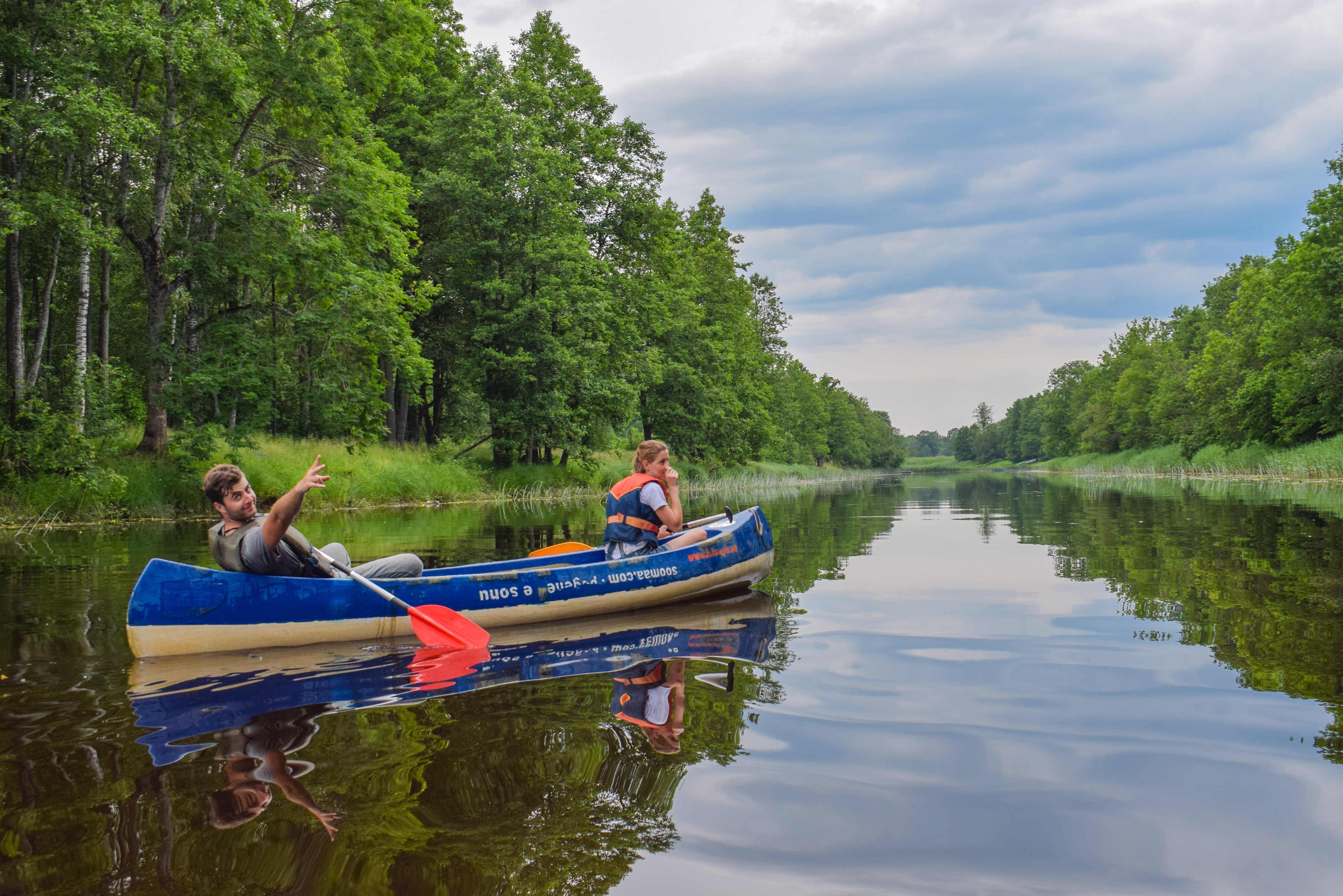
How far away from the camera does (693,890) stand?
260cm

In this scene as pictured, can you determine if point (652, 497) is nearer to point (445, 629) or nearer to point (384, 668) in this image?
point (445, 629)

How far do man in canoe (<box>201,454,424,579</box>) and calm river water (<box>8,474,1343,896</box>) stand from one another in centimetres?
66

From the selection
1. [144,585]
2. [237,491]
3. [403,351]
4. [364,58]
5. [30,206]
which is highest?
[364,58]

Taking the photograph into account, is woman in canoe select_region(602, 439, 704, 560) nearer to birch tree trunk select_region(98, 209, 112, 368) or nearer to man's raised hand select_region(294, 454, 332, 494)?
man's raised hand select_region(294, 454, 332, 494)

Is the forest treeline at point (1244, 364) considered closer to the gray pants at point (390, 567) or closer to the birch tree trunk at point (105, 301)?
the gray pants at point (390, 567)

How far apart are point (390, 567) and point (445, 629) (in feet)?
3.27

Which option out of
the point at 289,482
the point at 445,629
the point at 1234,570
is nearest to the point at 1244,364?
the point at 1234,570

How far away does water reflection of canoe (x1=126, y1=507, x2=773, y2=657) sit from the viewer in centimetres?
581

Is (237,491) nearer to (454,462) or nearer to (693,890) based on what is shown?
(693,890)

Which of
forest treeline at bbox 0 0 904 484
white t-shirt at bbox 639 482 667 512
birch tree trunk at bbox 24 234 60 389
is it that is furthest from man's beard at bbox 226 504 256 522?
birch tree trunk at bbox 24 234 60 389

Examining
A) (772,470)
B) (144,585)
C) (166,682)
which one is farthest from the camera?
(772,470)

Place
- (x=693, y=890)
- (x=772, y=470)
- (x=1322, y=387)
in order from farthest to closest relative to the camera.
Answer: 1. (x=772, y=470)
2. (x=1322, y=387)
3. (x=693, y=890)

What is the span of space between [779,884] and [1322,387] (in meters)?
42.7

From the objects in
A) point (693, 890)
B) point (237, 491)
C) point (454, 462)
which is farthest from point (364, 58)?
point (693, 890)
